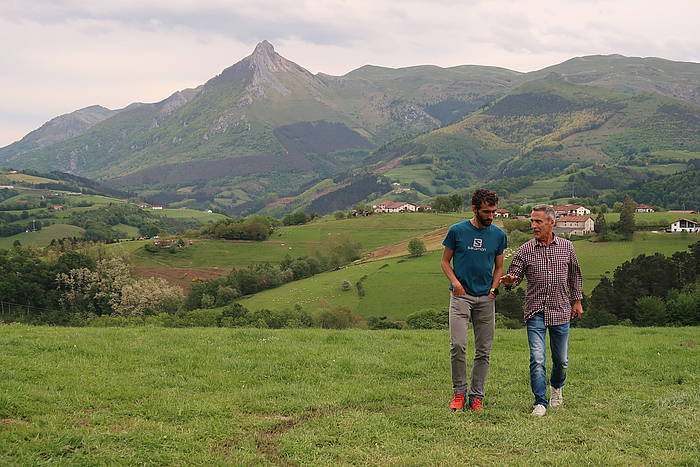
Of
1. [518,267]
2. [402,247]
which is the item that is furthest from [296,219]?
[518,267]

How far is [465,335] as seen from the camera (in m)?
10.6

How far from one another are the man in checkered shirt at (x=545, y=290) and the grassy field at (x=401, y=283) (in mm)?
67369

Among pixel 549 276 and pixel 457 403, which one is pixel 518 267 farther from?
pixel 457 403

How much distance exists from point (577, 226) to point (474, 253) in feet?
381

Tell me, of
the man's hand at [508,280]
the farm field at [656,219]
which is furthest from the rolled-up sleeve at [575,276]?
the farm field at [656,219]

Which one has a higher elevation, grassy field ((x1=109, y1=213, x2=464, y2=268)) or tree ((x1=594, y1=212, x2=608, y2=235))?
tree ((x1=594, y1=212, x2=608, y2=235))

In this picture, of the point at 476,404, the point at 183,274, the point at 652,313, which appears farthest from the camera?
the point at 183,274

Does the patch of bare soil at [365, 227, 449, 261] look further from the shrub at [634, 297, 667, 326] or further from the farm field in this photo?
the shrub at [634, 297, 667, 326]

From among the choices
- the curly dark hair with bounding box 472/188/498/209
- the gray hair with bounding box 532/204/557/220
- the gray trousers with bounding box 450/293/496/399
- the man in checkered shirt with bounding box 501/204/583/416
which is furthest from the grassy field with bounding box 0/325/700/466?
the curly dark hair with bounding box 472/188/498/209

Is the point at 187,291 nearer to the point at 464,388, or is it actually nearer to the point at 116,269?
the point at 116,269

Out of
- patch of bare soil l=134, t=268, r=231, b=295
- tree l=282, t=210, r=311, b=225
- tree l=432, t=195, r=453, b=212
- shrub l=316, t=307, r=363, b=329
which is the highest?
tree l=432, t=195, r=453, b=212

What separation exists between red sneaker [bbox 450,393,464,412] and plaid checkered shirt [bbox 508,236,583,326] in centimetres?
198

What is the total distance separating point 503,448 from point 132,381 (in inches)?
310

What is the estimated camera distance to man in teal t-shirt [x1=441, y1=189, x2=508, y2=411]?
412 inches
